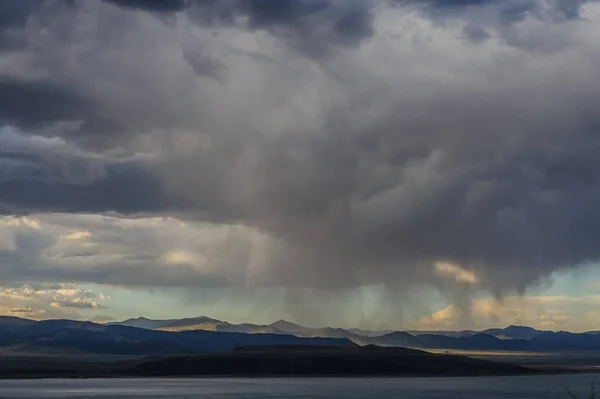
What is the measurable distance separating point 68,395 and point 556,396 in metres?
89.7

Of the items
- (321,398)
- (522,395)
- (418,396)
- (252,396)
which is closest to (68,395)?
(252,396)

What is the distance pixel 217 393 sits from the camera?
168 meters

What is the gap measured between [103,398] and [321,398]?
126 ft

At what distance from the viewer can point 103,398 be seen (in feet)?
506

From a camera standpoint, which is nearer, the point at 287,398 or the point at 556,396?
the point at 287,398

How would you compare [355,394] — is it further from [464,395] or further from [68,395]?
[68,395]

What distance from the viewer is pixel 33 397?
15888cm

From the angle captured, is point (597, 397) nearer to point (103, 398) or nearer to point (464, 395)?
point (464, 395)

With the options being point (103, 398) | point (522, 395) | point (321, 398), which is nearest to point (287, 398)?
point (321, 398)

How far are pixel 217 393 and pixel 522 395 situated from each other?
5661 centimetres

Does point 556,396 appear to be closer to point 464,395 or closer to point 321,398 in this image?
point 464,395

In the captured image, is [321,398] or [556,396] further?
[556,396]

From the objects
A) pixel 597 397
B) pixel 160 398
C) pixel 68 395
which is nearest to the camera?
pixel 597 397

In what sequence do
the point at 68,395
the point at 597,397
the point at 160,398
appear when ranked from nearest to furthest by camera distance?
the point at 597,397
the point at 160,398
the point at 68,395
